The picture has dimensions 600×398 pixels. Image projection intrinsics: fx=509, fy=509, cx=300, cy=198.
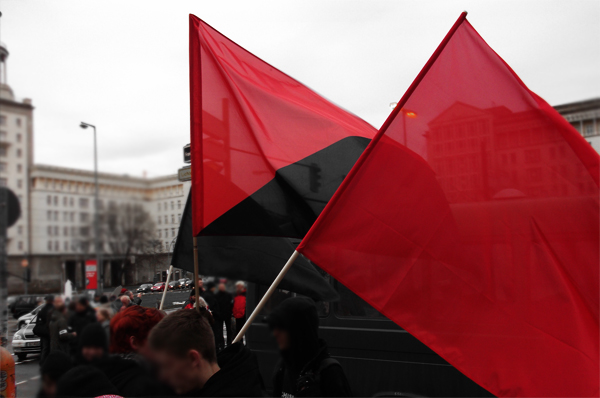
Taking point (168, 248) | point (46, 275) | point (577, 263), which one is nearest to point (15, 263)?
point (46, 275)

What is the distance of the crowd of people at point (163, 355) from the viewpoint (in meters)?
2.35

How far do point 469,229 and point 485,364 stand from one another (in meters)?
0.67

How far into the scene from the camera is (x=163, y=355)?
2393 mm

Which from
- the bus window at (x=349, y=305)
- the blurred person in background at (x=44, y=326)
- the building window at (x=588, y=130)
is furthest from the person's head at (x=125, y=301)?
the building window at (x=588, y=130)

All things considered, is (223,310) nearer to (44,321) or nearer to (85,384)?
(44,321)

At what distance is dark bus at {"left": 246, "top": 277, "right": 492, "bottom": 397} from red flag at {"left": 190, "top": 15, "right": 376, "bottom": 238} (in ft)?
3.40

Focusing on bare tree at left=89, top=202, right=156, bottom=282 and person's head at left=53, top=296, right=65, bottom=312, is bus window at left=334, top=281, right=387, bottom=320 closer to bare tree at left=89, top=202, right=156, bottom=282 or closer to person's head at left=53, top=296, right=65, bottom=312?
bare tree at left=89, top=202, right=156, bottom=282

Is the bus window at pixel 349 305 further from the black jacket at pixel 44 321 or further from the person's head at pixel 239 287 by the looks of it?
the black jacket at pixel 44 321

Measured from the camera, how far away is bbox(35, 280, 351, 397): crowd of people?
2.35m

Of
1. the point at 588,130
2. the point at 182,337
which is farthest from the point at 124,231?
the point at 588,130

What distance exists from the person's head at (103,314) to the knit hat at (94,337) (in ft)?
0.11

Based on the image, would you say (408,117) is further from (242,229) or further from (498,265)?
(242,229)

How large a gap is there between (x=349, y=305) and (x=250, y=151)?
1.82m

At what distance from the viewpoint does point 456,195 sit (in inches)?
106
